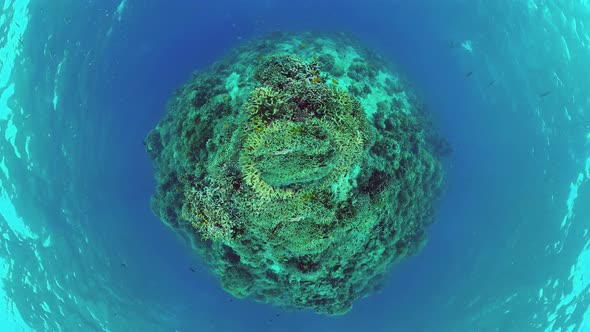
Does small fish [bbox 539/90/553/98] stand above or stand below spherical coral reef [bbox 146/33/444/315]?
above

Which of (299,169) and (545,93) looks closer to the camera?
(299,169)

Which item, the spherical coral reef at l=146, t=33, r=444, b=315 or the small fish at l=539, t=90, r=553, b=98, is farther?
the small fish at l=539, t=90, r=553, b=98

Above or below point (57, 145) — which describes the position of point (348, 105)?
below

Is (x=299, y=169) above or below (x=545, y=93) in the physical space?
below

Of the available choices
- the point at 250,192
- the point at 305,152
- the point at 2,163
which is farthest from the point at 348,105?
the point at 2,163

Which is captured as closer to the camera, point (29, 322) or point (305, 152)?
point (305, 152)

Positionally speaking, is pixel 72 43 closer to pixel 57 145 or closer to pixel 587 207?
pixel 57 145

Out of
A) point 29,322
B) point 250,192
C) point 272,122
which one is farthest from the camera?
point 29,322

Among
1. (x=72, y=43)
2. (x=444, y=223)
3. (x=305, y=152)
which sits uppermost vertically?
(x=72, y=43)
